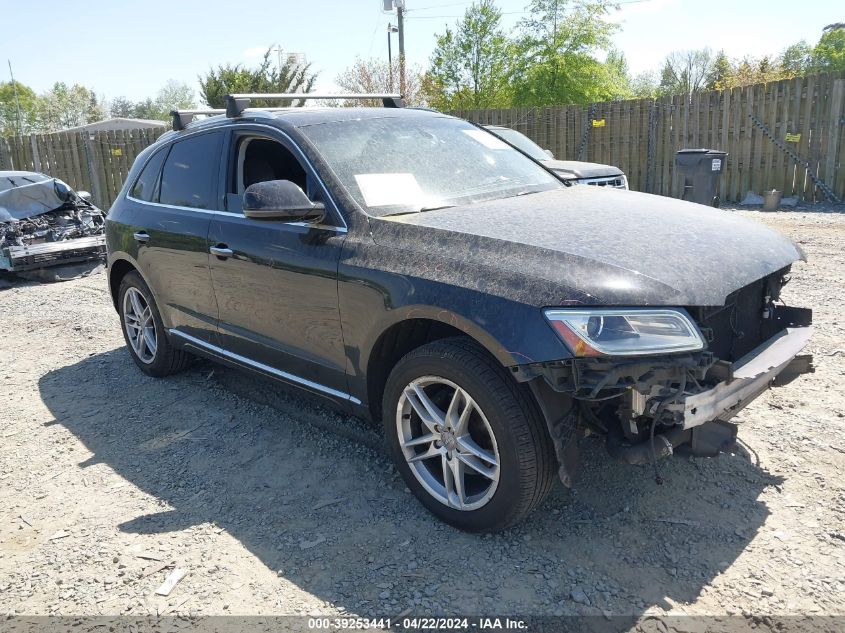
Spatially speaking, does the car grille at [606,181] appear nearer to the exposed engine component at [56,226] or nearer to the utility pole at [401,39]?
the exposed engine component at [56,226]

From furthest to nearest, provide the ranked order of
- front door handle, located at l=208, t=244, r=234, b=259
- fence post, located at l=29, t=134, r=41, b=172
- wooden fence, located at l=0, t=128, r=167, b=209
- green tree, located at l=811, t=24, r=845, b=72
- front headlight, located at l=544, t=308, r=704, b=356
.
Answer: green tree, located at l=811, t=24, r=845, b=72
fence post, located at l=29, t=134, r=41, b=172
wooden fence, located at l=0, t=128, r=167, b=209
front door handle, located at l=208, t=244, r=234, b=259
front headlight, located at l=544, t=308, r=704, b=356

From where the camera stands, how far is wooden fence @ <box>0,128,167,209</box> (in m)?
18.8

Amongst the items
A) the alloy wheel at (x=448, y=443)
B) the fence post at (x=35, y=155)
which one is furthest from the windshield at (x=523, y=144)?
the fence post at (x=35, y=155)

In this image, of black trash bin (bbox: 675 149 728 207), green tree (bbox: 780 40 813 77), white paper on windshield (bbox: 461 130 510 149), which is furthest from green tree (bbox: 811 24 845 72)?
white paper on windshield (bbox: 461 130 510 149)

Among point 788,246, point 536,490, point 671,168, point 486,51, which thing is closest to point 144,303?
point 536,490

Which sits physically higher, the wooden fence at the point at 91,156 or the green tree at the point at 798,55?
the green tree at the point at 798,55

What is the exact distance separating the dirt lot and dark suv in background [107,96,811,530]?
32cm

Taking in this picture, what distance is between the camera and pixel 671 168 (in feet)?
50.1

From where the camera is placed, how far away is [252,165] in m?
4.21

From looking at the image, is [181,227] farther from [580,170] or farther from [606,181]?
[606,181]

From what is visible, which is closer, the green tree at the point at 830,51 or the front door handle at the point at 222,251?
the front door handle at the point at 222,251

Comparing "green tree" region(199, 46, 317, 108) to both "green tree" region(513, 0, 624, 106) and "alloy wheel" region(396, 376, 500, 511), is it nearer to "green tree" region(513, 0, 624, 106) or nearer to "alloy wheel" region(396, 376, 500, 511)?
"green tree" region(513, 0, 624, 106)

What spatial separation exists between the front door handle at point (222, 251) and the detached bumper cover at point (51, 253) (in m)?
6.14

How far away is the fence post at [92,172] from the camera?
18.9m
